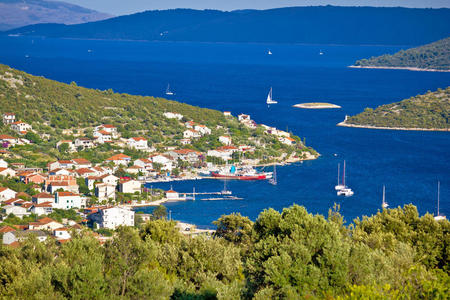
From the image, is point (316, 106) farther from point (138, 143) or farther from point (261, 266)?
point (261, 266)

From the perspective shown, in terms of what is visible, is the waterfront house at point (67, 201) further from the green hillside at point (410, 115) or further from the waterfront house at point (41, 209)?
the green hillside at point (410, 115)

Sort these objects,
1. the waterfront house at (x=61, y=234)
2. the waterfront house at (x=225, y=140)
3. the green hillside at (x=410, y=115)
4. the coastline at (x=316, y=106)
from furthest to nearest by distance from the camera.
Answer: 1. the coastline at (x=316, y=106)
2. the green hillside at (x=410, y=115)
3. the waterfront house at (x=225, y=140)
4. the waterfront house at (x=61, y=234)

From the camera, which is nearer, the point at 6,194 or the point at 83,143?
the point at 6,194

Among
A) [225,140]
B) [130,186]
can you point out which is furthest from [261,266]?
[225,140]

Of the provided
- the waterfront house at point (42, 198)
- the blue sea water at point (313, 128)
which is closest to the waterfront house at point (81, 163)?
the blue sea water at point (313, 128)

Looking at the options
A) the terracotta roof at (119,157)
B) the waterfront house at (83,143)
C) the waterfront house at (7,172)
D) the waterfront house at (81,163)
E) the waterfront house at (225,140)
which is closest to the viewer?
the waterfront house at (7,172)

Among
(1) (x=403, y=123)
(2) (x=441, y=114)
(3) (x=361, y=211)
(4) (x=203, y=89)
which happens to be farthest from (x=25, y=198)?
(4) (x=203, y=89)

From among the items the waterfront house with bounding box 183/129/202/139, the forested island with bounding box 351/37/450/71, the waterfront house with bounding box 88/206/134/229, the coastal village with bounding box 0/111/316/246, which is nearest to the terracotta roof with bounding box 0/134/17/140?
the coastal village with bounding box 0/111/316/246
